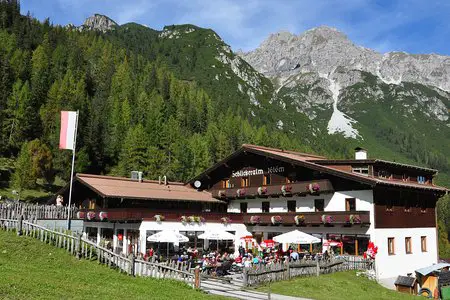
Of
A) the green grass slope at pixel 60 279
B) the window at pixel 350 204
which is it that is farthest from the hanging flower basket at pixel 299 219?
the green grass slope at pixel 60 279

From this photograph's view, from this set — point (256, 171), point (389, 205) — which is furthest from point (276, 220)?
point (389, 205)

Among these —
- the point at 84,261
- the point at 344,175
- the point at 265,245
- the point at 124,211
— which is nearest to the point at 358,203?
the point at 344,175

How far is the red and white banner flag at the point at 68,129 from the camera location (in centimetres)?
2853

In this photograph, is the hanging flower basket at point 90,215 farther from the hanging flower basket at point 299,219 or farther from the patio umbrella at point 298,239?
the hanging flower basket at point 299,219

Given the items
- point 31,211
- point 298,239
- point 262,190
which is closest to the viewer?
point 31,211

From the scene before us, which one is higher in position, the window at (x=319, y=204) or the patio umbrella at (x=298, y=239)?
the window at (x=319, y=204)

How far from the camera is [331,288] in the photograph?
24.4 metres

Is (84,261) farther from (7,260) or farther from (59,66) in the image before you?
(59,66)

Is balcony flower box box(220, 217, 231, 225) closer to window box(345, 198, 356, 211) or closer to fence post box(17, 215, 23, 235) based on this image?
window box(345, 198, 356, 211)

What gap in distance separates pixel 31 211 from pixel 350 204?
884 inches

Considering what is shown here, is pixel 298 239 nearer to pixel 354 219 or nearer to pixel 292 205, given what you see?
pixel 354 219

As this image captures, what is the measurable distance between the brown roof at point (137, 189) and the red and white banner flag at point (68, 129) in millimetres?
7179

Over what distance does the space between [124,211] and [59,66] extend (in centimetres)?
→ 10104

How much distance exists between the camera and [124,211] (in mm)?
35125
